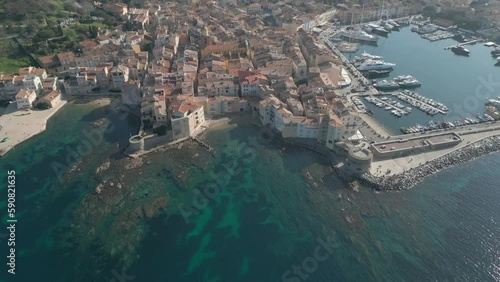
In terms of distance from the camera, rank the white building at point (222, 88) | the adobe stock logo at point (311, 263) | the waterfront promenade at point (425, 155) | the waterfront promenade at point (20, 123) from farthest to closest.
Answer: the white building at point (222, 88)
the waterfront promenade at point (20, 123)
the waterfront promenade at point (425, 155)
the adobe stock logo at point (311, 263)

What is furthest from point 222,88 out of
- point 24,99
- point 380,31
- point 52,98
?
point 380,31

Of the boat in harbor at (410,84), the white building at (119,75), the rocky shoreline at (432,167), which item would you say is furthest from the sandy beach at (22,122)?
the boat in harbor at (410,84)

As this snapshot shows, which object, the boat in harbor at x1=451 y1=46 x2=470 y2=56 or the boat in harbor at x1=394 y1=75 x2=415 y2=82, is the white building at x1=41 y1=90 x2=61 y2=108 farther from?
the boat in harbor at x1=451 y1=46 x2=470 y2=56

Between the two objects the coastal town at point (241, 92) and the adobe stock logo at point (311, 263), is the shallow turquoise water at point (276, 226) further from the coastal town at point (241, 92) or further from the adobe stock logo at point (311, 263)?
the coastal town at point (241, 92)

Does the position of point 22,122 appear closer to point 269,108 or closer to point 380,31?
point 269,108

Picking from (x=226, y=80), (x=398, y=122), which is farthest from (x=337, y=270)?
(x=226, y=80)

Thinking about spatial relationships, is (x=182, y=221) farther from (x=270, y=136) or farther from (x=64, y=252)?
(x=270, y=136)

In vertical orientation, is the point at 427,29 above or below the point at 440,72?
above
